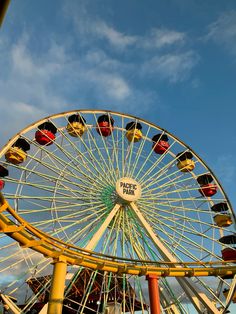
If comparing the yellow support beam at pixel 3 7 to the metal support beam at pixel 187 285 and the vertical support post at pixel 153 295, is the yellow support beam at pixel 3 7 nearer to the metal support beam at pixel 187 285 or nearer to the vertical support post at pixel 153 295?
the vertical support post at pixel 153 295

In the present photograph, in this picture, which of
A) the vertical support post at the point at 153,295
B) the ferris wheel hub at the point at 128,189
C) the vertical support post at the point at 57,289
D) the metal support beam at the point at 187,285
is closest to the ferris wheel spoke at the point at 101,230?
the ferris wheel hub at the point at 128,189

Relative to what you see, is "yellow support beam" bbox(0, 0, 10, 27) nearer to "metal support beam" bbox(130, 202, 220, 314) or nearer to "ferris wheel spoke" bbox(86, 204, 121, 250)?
"ferris wheel spoke" bbox(86, 204, 121, 250)

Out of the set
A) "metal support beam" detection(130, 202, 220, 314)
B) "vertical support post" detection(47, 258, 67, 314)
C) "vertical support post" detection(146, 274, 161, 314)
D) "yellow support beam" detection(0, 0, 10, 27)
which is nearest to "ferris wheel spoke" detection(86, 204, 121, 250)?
"metal support beam" detection(130, 202, 220, 314)

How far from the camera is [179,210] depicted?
17016 mm

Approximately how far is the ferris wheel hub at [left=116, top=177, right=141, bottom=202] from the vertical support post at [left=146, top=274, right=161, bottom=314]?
4373 millimetres

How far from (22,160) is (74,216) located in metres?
3.92

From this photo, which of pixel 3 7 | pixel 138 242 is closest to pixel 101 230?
pixel 138 242

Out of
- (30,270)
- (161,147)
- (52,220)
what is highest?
(161,147)

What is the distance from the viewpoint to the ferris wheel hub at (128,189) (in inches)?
622

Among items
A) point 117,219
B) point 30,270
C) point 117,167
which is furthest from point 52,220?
point 117,167

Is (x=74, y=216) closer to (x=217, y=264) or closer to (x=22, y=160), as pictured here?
(x=22, y=160)

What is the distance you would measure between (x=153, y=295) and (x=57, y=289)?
400 centimetres

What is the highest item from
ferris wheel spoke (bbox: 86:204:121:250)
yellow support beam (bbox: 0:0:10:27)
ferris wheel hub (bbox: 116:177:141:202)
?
ferris wheel hub (bbox: 116:177:141:202)

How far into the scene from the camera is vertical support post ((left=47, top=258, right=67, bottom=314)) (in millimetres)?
9219
